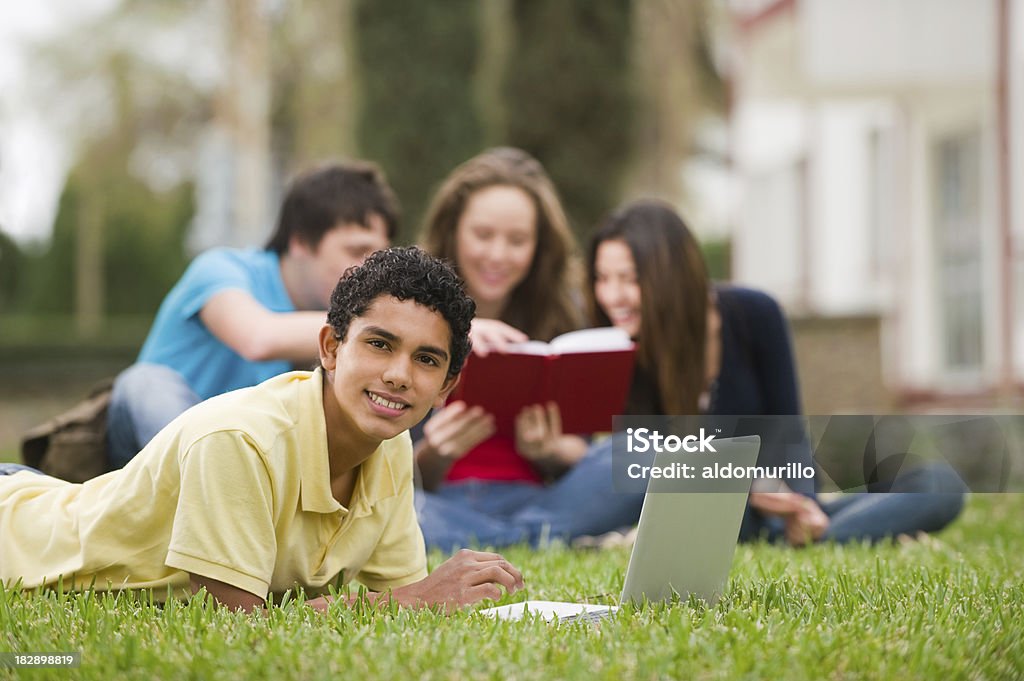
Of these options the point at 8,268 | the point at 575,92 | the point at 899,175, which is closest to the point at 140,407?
the point at 575,92

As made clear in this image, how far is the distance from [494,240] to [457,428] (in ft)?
3.02

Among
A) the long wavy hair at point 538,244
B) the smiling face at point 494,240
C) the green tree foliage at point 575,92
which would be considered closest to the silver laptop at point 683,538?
the smiling face at point 494,240

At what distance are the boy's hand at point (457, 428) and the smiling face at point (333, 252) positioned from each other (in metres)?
0.61

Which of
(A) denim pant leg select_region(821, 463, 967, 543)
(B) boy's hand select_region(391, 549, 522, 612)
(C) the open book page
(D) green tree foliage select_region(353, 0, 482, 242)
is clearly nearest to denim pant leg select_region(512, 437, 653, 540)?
(C) the open book page

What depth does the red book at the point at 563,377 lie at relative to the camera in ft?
13.9

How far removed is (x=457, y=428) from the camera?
4.52 meters

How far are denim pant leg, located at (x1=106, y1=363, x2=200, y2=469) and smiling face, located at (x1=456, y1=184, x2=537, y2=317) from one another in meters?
1.34

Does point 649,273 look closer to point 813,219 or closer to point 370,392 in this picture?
point 370,392

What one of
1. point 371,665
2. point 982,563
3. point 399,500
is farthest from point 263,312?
point 982,563

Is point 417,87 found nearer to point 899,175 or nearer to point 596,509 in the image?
point 899,175

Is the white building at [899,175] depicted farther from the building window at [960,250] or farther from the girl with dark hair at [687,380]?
the girl with dark hair at [687,380]

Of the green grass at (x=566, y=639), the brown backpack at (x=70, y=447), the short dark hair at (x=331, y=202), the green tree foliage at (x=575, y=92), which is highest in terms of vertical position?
the green tree foliage at (x=575, y=92)

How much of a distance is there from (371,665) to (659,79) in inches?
578

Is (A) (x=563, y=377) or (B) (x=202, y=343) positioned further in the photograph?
(B) (x=202, y=343)
